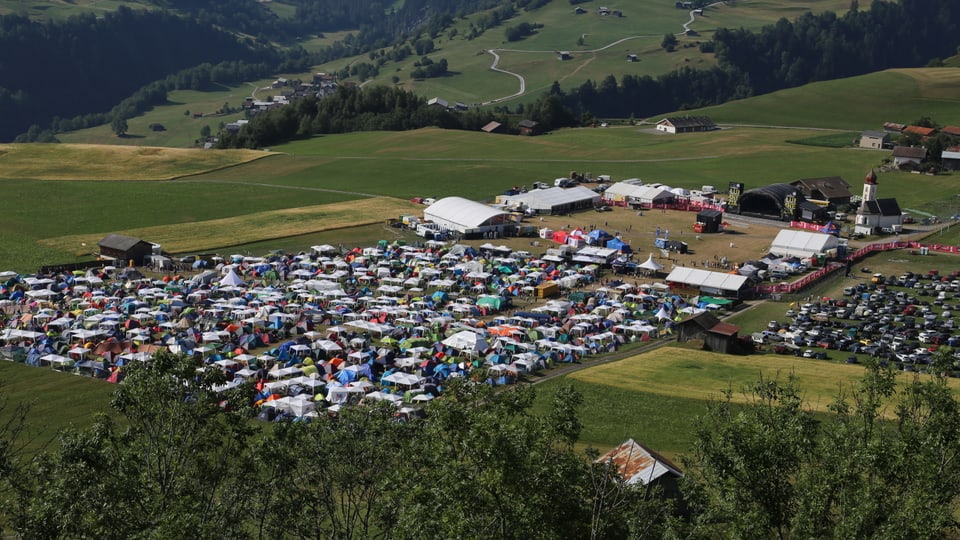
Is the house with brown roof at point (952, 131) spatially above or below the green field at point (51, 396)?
above

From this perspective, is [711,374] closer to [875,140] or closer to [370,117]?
[875,140]

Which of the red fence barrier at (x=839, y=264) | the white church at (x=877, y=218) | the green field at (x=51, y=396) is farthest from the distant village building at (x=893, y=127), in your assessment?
the green field at (x=51, y=396)

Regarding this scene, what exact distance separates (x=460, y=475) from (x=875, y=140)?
414ft

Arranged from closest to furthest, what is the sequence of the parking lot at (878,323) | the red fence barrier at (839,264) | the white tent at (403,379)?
the white tent at (403,379) < the parking lot at (878,323) < the red fence barrier at (839,264)

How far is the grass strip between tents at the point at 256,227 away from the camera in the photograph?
84062mm

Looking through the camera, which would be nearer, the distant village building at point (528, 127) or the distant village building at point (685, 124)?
the distant village building at point (528, 127)

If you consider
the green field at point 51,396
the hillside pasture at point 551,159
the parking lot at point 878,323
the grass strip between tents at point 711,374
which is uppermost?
the hillside pasture at point 551,159

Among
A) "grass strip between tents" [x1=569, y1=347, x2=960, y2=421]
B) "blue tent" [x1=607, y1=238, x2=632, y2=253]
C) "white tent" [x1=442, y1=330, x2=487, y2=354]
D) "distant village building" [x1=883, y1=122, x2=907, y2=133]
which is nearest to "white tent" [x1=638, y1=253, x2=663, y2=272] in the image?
"blue tent" [x1=607, y1=238, x2=632, y2=253]

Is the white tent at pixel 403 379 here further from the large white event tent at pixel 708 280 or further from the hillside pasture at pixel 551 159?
the hillside pasture at pixel 551 159

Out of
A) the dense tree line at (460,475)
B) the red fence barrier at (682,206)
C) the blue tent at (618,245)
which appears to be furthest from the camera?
the red fence barrier at (682,206)

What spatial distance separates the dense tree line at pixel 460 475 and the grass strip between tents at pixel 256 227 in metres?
61.2

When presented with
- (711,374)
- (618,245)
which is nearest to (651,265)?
(618,245)

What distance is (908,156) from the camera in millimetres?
116750


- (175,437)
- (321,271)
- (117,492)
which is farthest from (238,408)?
(321,271)
